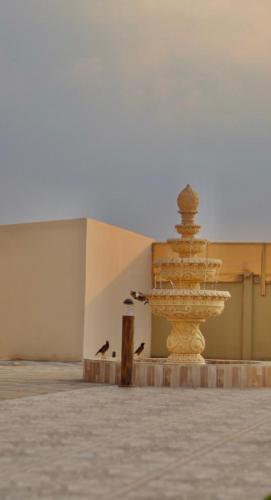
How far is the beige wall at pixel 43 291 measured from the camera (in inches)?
767

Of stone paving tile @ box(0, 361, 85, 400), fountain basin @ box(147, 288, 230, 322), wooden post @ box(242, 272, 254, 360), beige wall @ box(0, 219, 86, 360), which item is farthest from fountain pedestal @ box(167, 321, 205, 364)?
wooden post @ box(242, 272, 254, 360)

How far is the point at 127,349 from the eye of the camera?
12.2 meters

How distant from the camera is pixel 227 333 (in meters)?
21.9

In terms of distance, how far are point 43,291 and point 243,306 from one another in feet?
14.4

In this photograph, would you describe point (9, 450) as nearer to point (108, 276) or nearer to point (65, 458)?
point (65, 458)

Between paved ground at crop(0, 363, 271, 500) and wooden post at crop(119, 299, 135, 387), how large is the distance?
0.77 metres

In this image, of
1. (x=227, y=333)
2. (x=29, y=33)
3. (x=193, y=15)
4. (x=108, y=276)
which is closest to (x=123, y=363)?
(x=108, y=276)

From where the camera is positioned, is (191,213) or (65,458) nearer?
(65,458)

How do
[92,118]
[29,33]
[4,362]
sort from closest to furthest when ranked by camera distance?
1. [4,362]
2. [29,33]
3. [92,118]

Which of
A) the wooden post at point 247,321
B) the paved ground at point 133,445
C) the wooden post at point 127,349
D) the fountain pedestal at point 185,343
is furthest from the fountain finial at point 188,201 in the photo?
the wooden post at point 247,321

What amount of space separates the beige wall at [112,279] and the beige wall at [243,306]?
0.80 m

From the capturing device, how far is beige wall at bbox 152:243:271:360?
70.6 feet

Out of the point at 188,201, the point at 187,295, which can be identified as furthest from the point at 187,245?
the point at 187,295

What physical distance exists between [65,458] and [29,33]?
19939 millimetres
